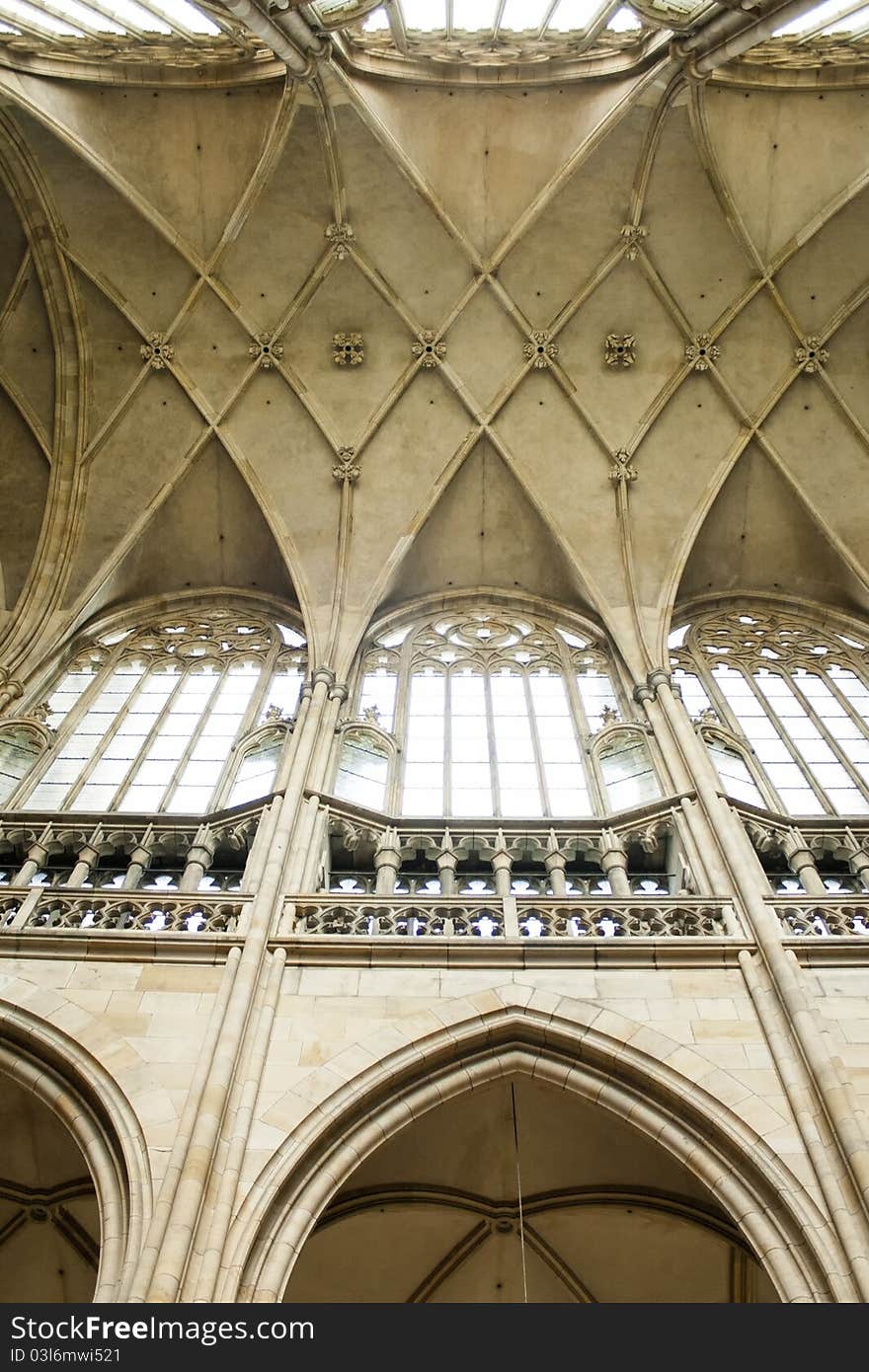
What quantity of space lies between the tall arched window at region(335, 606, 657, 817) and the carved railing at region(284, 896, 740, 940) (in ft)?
6.03

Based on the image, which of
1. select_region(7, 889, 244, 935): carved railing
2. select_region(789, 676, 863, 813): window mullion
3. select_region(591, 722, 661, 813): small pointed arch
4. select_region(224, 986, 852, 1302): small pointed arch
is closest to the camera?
select_region(224, 986, 852, 1302): small pointed arch

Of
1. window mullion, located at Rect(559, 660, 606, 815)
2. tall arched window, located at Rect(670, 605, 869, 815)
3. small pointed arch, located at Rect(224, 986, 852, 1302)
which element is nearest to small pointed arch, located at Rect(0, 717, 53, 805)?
window mullion, located at Rect(559, 660, 606, 815)

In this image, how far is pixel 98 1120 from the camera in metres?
6.64

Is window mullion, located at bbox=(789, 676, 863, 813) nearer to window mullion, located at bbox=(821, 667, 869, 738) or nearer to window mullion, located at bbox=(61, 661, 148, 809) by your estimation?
window mullion, located at bbox=(821, 667, 869, 738)

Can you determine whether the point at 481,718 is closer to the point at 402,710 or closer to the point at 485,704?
the point at 485,704

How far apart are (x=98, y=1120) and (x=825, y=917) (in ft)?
16.4

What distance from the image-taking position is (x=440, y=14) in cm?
1401

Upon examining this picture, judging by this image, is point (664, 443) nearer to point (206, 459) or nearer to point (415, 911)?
point (206, 459)

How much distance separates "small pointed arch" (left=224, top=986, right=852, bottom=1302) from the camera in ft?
19.2

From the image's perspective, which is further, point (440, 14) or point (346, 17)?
point (440, 14)

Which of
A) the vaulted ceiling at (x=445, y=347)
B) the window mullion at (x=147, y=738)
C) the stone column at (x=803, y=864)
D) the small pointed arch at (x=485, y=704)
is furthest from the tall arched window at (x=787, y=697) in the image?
the window mullion at (x=147, y=738)

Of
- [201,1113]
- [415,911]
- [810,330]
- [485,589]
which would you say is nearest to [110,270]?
[485,589]

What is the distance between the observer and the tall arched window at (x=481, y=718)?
10852 mm
